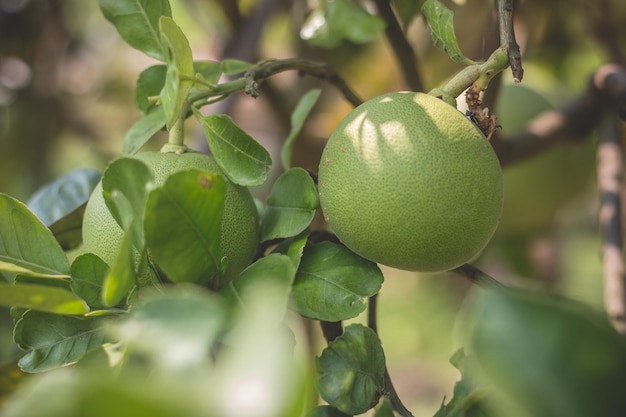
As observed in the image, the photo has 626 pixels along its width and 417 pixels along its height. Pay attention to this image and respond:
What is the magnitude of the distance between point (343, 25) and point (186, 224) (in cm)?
49

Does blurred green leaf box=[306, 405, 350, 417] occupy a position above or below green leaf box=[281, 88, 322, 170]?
below

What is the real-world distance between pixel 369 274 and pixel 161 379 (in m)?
0.34

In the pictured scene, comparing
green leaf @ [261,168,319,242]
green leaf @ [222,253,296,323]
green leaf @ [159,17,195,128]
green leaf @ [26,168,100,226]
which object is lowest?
green leaf @ [261,168,319,242]

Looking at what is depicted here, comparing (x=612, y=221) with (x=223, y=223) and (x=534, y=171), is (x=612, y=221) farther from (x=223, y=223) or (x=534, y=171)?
(x=223, y=223)

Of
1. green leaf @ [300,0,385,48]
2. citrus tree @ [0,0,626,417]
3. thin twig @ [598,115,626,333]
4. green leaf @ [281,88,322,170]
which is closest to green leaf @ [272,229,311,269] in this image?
citrus tree @ [0,0,626,417]

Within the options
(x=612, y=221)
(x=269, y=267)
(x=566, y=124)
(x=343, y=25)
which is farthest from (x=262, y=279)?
(x=566, y=124)

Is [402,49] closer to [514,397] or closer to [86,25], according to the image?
[514,397]

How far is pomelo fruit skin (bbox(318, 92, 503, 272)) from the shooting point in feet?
1.90

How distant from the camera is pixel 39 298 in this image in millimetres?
476

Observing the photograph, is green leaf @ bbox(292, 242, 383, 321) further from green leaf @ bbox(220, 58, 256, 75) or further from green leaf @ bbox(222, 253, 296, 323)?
green leaf @ bbox(220, 58, 256, 75)

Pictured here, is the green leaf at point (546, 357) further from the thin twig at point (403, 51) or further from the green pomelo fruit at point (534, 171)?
the green pomelo fruit at point (534, 171)

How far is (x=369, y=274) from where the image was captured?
0.63 m

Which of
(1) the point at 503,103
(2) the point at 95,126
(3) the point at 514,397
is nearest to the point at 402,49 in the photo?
(1) the point at 503,103

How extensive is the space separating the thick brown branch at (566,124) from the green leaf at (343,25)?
26 centimetres
